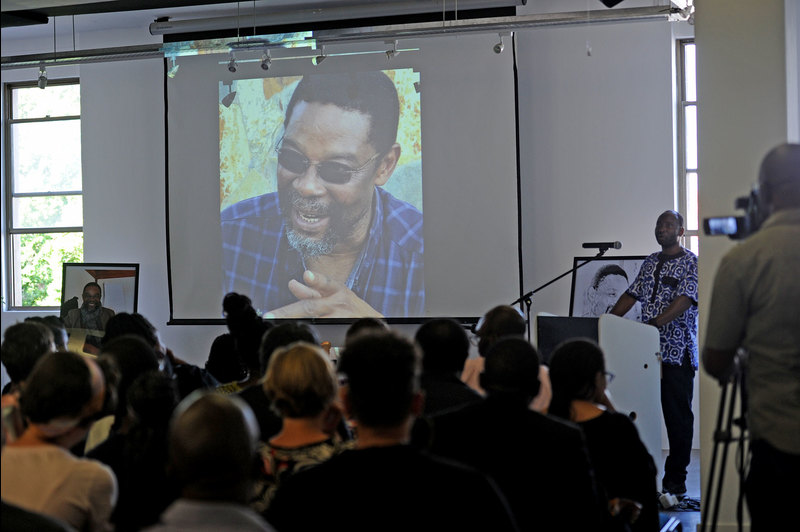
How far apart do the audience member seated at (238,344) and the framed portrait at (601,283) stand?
3490 mm

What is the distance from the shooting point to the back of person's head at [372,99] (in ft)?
26.8

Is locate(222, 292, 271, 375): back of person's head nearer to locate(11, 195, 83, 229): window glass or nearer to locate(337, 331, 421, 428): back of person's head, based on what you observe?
locate(337, 331, 421, 428): back of person's head

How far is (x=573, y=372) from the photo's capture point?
2977 millimetres

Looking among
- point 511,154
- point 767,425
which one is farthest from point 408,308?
point 767,425

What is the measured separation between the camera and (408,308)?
320 inches

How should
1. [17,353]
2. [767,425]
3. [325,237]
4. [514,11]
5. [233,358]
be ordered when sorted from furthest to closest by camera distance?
[325,237], [514,11], [233,358], [17,353], [767,425]

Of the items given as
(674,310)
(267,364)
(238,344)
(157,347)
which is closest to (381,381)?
(267,364)

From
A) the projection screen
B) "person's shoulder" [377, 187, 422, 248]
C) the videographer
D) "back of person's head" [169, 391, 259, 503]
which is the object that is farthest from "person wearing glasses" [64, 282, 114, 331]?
"back of person's head" [169, 391, 259, 503]

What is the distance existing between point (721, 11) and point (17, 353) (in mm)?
3441

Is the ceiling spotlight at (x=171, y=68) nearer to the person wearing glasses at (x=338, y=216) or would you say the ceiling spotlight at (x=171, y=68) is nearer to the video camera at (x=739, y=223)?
the person wearing glasses at (x=338, y=216)

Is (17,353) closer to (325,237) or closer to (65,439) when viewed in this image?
(65,439)

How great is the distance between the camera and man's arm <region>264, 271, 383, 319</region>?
27.0ft

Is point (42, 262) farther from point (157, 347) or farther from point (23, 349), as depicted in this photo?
point (23, 349)

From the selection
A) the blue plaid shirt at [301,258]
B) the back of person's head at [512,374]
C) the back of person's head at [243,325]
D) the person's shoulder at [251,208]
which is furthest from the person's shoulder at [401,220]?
the back of person's head at [512,374]
